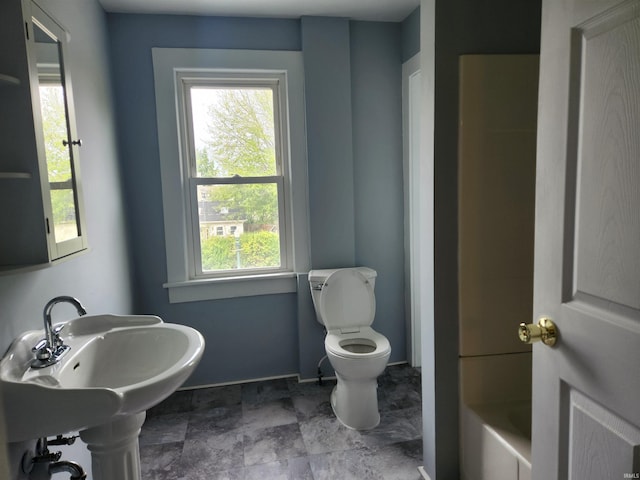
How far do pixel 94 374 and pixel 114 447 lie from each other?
0.82 feet

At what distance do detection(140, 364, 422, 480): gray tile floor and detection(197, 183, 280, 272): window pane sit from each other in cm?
86

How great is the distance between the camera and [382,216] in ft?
8.96

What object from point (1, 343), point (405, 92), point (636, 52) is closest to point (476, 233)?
point (636, 52)

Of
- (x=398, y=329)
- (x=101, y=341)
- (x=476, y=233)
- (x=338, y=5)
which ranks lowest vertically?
(x=398, y=329)

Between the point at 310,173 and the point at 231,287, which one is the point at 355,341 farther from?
the point at 310,173

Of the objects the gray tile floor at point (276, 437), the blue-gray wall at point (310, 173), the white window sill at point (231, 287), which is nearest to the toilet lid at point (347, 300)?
the blue-gray wall at point (310, 173)

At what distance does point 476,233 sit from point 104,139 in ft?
6.32

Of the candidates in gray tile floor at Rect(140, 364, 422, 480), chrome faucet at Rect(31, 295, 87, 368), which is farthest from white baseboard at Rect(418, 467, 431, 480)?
chrome faucet at Rect(31, 295, 87, 368)

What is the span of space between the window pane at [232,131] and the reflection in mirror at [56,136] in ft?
3.84

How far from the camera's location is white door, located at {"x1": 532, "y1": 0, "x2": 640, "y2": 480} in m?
0.70

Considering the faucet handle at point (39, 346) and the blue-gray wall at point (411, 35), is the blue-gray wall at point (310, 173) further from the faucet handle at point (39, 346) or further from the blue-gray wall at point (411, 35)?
the faucet handle at point (39, 346)

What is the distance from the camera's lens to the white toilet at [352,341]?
6.79ft

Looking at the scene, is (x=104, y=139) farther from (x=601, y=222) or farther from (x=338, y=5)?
(x=601, y=222)

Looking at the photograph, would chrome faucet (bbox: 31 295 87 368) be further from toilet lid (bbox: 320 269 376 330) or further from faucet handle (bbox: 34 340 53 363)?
toilet lid (bbox: 320 269 376 330)
